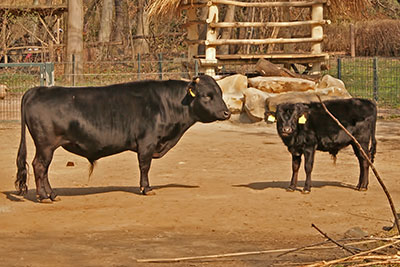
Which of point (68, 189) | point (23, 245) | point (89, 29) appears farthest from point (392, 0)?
point (23, 245)

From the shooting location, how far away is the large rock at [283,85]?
21.1 metres

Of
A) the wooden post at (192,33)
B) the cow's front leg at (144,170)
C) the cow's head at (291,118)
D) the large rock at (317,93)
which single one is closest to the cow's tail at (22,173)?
the cow's front leg at (144,170)

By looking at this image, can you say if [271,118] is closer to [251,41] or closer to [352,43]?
[251,41]

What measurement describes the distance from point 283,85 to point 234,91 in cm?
129

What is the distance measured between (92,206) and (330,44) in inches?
1220

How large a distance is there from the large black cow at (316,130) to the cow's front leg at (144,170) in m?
1.87

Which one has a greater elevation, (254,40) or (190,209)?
(254,40)

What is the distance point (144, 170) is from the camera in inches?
440

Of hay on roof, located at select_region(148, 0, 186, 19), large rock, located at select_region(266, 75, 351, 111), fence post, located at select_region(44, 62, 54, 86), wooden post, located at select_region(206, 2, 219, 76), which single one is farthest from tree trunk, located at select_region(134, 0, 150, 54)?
large rock, located at select_region(266, 75, 351, 111)

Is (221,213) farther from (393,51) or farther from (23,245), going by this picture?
(393,51)

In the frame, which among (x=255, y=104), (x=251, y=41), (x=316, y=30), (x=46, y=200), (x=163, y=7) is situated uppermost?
(x=163, y=7)

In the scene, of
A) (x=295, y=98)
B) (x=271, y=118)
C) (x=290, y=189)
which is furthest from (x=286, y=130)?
(x=295, y=98)

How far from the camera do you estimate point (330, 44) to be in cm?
3981

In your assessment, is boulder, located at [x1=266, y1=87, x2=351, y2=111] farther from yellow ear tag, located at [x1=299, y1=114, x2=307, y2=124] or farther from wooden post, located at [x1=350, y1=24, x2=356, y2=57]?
wooden post, located at [x1=350, y1=24, x2=356, y2=57]
